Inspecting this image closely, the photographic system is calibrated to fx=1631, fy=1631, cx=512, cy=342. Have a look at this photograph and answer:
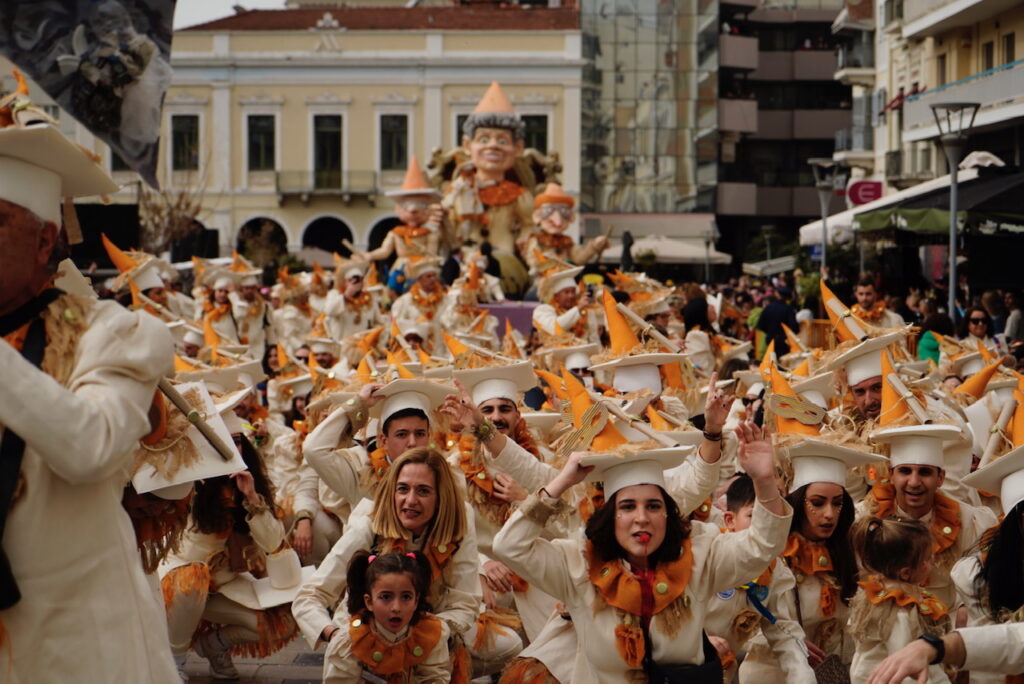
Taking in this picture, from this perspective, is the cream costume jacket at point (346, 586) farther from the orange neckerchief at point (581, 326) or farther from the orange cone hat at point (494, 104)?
the orange cone hat at point (494, 104)

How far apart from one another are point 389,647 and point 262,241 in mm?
48698

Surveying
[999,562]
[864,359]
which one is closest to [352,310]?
[864,359]

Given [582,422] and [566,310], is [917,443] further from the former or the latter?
[566,310]

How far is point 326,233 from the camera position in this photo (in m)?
58.7

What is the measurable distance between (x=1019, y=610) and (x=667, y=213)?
185 ft

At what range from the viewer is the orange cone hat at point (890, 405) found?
745cm

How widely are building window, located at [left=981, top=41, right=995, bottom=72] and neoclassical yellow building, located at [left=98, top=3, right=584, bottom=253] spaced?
21782 millimetres

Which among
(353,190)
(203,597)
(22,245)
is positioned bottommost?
(203,597)

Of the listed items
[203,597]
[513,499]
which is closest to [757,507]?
[513,499]

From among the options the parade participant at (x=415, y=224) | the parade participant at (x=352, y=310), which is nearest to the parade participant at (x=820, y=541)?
the parade participant at (x=352, y=310)

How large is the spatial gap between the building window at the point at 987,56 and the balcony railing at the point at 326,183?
26546 mm

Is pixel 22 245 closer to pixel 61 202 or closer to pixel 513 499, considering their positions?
pixel 61 202

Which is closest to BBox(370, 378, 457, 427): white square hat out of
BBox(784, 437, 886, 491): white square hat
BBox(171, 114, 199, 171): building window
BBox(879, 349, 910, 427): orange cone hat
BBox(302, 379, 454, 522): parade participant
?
BBox(302, 379, 454, 522): parade participant

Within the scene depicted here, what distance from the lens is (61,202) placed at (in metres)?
4.10
